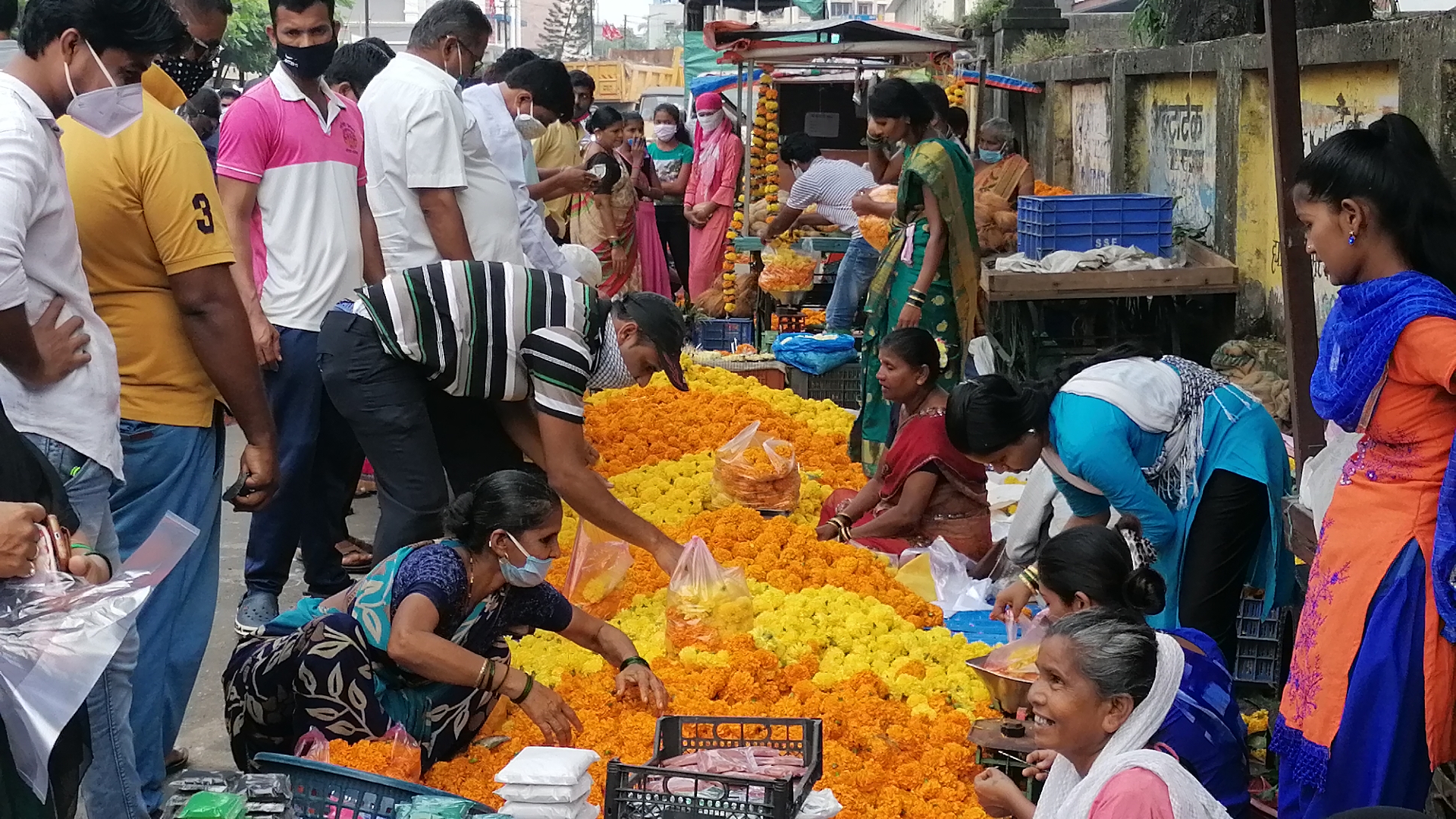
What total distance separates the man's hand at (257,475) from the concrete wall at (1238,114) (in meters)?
3.71

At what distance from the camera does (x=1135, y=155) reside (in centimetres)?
1230

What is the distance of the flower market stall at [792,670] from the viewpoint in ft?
12.2

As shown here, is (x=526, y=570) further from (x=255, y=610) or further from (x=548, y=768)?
(x=255, y=610)

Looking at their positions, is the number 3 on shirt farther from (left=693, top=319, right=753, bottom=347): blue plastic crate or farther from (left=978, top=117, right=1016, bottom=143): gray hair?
(left=978, top=117, right=1016, bottom=143): gray hair

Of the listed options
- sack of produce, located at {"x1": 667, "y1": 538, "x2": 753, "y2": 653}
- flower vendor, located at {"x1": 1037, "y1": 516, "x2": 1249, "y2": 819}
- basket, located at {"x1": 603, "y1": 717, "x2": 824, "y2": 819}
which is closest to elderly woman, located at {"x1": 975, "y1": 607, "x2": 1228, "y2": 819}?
flower vendor, located at {"x1": 1037, "y1": 516, "x2": 1249, "y2": 819}

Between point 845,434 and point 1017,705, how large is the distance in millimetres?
4162

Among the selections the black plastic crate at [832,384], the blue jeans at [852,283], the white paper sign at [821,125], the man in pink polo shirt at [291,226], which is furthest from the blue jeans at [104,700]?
the white paper sign at [821,125]

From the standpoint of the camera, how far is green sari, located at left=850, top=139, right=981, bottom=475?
268 inches

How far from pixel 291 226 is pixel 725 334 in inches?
242

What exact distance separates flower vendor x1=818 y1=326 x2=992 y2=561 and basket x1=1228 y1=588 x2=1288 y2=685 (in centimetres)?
146

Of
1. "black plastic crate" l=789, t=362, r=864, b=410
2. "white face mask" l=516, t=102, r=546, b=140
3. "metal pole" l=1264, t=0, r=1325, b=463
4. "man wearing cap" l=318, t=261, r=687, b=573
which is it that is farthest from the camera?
"black plastic crate" l=789, t=362, r=864, b=410

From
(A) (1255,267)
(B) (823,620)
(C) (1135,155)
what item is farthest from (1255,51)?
(B) (823,620)

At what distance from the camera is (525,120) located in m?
7.00

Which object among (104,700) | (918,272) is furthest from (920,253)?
(104,700)
